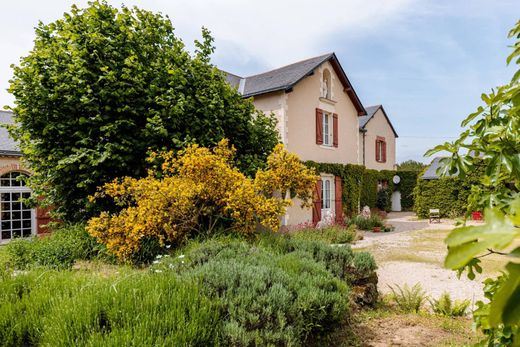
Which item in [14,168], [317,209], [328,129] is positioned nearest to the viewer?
[14,168]

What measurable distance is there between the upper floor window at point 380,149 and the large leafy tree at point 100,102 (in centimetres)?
1568

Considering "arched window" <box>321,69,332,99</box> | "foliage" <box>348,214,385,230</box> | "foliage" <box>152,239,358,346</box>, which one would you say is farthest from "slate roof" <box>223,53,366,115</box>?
"foliage" <box>152,239,358,346</box>

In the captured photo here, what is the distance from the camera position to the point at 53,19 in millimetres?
7633

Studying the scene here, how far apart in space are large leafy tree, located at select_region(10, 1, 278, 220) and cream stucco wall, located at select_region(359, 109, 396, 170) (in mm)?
14222

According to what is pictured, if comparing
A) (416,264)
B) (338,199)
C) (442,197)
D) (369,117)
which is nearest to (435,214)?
(442,197)

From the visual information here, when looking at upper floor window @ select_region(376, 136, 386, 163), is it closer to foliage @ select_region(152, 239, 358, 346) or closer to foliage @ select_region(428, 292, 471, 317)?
foliage @ select_region(428, 292, 471, 317)

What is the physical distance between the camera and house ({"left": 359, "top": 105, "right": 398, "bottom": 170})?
1995cm

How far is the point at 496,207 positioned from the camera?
807 millimetres

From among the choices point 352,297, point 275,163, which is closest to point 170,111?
point 275,163

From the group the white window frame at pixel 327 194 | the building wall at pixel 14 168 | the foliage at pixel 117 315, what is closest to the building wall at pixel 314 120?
the white window frame at pixel 327 194

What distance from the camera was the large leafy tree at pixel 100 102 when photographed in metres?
6.89

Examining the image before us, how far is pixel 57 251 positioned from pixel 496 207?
6861 mm

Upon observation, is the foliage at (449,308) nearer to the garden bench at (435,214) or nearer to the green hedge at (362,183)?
the green hedge at (362,183)

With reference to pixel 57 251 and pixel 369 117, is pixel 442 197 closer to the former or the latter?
pixel 369 117
